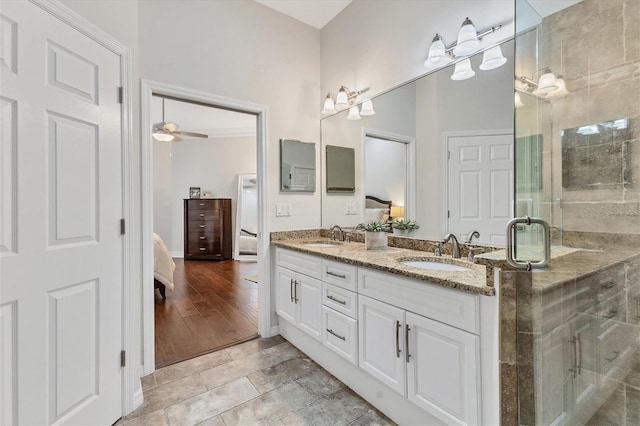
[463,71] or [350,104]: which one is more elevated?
[350,104]

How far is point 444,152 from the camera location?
1.95 meters

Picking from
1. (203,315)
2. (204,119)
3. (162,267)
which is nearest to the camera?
(203,315)

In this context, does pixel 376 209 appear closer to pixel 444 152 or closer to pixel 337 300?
pixel 444 152

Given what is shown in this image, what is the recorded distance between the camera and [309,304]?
2.15 meters

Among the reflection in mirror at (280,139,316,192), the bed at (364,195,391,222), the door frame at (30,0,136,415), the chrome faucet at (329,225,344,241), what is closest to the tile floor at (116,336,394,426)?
the door frame at (30,0,136,415)

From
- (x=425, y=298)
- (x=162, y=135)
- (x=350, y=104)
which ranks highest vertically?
(x=162, y=135)

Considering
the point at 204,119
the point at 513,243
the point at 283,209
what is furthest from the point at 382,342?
the point at 204,119

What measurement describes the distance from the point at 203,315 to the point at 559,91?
336 cm

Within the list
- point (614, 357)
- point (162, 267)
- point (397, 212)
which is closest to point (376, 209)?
point (397, 212)

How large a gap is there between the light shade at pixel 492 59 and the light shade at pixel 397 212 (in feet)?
3.49

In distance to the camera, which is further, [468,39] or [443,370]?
[468,39]

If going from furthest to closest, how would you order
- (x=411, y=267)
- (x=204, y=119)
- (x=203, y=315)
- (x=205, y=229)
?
(x=205, y=229) < (x=204, y=119) < (x=203, y=315) < (x=411, y=267)

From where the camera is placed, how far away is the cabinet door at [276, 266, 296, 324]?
2.33 meters

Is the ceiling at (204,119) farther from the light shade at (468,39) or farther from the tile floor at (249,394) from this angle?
the tile floor at (249,394)
